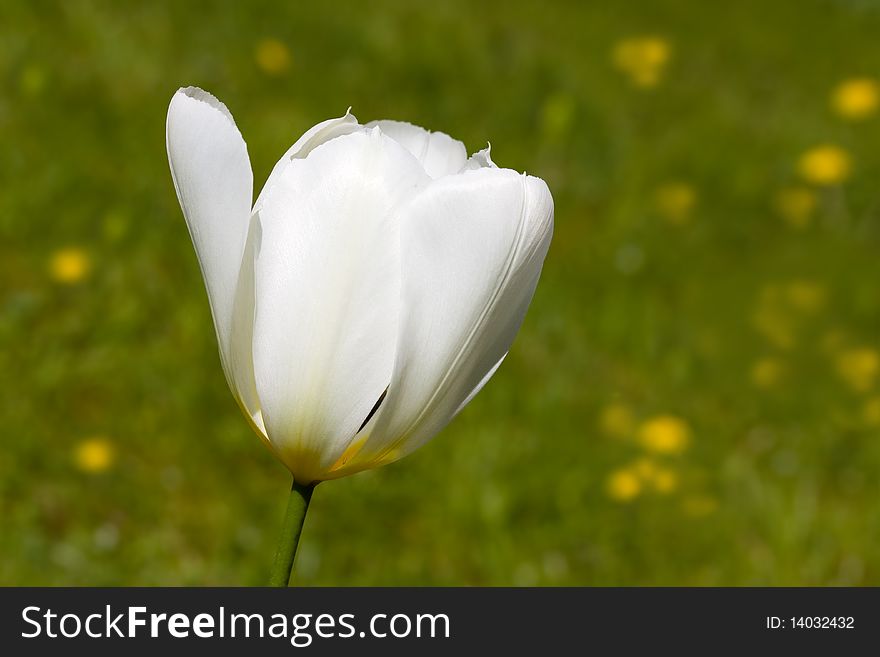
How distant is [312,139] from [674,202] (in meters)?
Answer: 2.67

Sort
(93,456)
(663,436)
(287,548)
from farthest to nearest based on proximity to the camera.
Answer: (663,436) < (93,456) < (287,548)

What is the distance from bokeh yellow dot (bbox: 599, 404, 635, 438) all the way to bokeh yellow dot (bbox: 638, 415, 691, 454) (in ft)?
0.10

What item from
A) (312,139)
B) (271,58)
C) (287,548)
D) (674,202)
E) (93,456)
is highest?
(271,58)

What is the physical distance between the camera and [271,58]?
3010 millimetres

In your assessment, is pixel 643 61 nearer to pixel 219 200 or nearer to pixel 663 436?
pixel 663 436

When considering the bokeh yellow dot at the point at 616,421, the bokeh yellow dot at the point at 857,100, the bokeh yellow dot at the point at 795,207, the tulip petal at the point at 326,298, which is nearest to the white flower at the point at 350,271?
the tulip petal at the point at 326,298

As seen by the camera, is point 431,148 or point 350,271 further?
point 431,148

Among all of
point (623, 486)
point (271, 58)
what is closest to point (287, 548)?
point (623, 486)

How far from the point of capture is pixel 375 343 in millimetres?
640

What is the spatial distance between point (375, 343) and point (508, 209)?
107 millimetres

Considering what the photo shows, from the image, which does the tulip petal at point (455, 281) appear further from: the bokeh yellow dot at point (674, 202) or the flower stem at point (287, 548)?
the bokeh yellow dot at point (674, 202)

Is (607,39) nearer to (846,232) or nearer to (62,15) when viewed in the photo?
(846,232)

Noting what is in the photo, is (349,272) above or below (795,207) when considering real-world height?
below

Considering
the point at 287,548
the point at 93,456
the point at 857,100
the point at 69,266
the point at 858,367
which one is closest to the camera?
the point at 287,548
